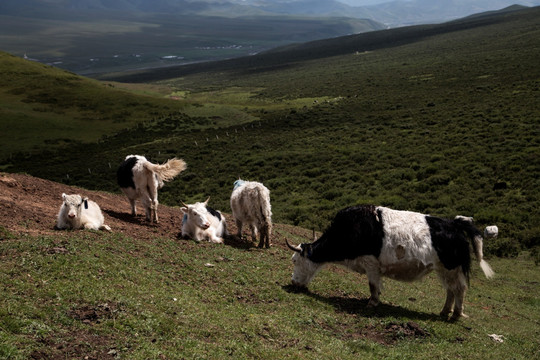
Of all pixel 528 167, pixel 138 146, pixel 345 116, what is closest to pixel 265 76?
pixel 345 116

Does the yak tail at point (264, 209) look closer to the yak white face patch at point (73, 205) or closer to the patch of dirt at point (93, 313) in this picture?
the yak white face patch at point (73, 205)

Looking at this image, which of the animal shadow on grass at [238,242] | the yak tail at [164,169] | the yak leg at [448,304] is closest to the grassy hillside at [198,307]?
the yak leg at [448,304]

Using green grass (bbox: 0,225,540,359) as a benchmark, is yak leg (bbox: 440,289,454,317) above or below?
below

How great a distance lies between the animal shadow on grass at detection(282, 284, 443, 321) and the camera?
34.2 feet

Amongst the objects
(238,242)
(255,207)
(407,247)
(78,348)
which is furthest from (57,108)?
(78,348)

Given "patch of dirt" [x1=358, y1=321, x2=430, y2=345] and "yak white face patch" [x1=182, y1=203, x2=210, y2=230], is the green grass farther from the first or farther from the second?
"yak white face patch" [x1=182, y1=203, x2=210, y2=230]

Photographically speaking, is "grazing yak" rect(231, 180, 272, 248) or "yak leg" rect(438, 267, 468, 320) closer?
"yak leg" rect(438, 267, 468, 320)

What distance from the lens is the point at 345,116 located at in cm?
6894

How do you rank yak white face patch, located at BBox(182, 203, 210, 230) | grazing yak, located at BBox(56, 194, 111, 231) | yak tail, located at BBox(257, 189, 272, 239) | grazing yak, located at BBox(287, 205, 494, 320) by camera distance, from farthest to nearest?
yak tail, located at BBox(257, 189, 272, 239) → yak white face patch, located at BBox(182, 203, 210, 230) → grazing yak, located at BBox(56, 194, 111, 231) → grazing yak, located at BBox(287, 205, 494, 320)

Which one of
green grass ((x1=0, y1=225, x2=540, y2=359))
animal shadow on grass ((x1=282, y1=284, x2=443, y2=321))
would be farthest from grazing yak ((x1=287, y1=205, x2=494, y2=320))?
green grass ((x1=0, y1=225, x2=540, y2=359))

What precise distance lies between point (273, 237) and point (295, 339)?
385 inches

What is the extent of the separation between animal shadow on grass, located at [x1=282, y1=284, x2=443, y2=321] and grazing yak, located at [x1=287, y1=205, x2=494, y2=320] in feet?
0.87

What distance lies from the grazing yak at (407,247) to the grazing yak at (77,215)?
6967 millimetres

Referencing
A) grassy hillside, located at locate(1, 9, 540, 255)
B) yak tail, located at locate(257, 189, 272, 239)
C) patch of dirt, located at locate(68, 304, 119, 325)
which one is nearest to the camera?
patch of dirt, located at locate(68, 304, 119, 325)
